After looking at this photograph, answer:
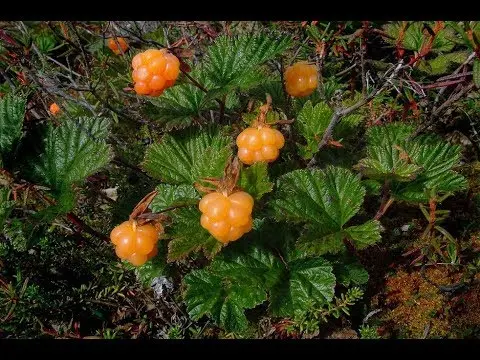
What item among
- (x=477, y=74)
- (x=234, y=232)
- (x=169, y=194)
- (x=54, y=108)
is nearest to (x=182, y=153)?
(x=169, y=194)

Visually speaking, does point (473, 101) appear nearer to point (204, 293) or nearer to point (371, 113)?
point (371, 113)

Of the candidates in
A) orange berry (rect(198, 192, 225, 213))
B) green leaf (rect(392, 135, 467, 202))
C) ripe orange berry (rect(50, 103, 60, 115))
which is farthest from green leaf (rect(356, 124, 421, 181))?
ripe orange berry (rect(50, 103, 60, 115))

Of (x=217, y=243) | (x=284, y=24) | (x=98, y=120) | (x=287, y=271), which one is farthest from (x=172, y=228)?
(x=284, y=24)

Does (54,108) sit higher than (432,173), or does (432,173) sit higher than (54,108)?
(54,108)

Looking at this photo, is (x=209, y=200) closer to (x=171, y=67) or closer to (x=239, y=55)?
(x=171, y=67)

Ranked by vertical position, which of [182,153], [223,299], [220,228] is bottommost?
[223,299]

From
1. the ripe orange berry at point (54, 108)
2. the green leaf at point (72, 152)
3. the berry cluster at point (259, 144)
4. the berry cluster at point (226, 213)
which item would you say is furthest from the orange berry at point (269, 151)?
the ripe orange berry at point (54, 108)

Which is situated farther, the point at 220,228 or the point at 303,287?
the point at 303,287

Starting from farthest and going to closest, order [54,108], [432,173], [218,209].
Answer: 1. [54,108]
2. [432,173]
3. [218,209]
